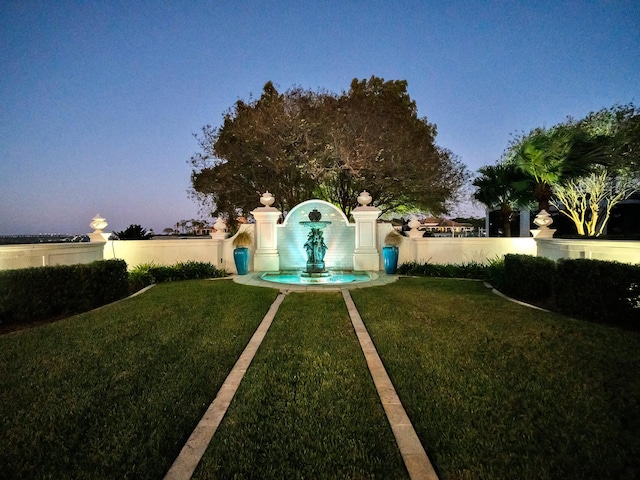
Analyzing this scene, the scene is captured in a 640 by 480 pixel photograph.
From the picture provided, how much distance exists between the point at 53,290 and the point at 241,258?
250 inches

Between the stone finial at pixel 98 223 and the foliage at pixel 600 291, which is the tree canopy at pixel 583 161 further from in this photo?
the stone finial at pixel 98 223

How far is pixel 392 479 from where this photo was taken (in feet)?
7.34

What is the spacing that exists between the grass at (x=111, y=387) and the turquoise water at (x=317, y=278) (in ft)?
→ 13.5

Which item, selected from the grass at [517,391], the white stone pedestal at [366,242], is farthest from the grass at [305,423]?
the white stone pedestal at [366,242]

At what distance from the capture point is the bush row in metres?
5.70

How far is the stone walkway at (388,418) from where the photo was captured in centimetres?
234

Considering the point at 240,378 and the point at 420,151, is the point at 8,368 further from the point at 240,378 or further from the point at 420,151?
the point at 420,151

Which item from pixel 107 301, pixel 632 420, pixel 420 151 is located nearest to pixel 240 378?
pixel 632 420

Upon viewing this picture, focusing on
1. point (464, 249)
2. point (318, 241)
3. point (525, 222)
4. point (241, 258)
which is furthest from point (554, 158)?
point (525, 222)

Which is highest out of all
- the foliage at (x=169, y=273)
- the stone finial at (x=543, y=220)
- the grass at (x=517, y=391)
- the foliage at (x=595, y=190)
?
the foliage at (x=595, y=190)

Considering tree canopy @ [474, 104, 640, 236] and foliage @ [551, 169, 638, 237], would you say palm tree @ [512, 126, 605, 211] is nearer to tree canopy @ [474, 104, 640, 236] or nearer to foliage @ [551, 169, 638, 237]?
tree canopy @ [474, 104, 640, 236]

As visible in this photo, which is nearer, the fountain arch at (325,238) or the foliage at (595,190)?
the fountain arch at (325,238)

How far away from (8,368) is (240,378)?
2.90m

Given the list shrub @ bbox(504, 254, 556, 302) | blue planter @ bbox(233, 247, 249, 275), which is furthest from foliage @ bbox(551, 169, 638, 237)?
blue planter @ bbox(233, 247, 249, 275)
